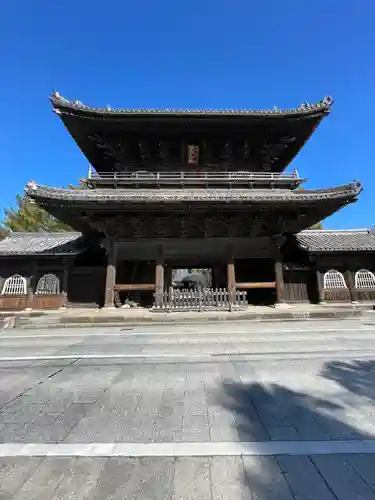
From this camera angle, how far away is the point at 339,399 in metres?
3.29

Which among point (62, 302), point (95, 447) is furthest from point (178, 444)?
point (62, 302)

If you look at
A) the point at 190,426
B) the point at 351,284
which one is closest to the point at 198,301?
the point at 351,284

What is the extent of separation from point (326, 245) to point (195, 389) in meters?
13.7

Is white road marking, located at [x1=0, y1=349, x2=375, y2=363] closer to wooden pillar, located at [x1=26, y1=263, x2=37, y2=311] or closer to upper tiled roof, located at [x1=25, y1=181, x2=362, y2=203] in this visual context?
upper tiled roof, located at [x1=25, y1=181, x2=362, y2=203]

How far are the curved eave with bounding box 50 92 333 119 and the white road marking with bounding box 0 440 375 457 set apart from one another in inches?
536

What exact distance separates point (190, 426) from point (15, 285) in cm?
1516

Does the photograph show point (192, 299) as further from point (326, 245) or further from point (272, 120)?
point (272, 120)

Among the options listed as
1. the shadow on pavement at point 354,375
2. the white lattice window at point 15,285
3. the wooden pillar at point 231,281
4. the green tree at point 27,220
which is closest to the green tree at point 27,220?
the green tree at point 27,220

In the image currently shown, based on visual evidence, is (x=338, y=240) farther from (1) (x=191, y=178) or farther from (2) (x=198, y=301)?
(2) (x=198, y=301)

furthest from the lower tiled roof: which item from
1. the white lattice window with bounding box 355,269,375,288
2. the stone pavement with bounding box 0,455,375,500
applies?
the stone pavement with bounding box 0,455,375,500

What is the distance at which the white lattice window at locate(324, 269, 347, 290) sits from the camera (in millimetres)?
14492

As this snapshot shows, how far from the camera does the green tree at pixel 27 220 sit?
96.2ft

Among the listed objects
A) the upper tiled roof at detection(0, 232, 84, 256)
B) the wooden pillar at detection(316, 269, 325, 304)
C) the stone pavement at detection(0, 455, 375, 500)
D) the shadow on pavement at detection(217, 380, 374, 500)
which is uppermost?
the upper tiled roof at detection(0, 232, 84, 256)

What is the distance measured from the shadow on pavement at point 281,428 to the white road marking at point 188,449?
88 mm
